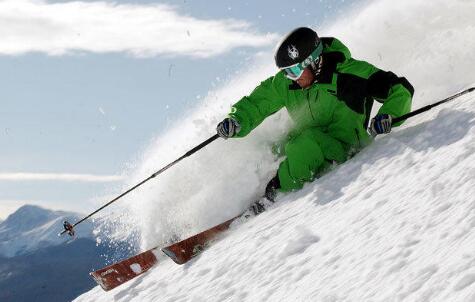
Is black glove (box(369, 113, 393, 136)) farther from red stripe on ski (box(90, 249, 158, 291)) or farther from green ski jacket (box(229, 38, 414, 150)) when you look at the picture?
red stripe on ski (box(90, 249, 158, 291))

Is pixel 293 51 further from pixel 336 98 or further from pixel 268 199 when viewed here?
pixel 268 199

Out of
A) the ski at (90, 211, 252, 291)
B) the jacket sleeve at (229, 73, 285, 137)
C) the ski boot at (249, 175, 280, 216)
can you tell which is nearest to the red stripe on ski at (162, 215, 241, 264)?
the ski at (90, 211, 252, 291)

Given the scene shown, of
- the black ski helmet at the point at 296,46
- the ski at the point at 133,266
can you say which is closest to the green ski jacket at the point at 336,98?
the black ski helmet at the point at 296,46

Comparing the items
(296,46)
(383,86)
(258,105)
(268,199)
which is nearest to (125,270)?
(268,199)

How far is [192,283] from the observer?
5.06 meters

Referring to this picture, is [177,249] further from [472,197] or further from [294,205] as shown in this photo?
[472,197]

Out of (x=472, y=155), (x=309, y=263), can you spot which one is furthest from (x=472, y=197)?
(x=309, y=263)

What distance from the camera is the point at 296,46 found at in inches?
226

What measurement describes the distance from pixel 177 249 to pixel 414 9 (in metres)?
6.24

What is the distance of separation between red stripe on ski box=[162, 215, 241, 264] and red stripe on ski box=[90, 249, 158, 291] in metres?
0.81

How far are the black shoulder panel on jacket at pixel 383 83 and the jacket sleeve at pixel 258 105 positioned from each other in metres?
0.98

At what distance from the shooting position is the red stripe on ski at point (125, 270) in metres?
6.52

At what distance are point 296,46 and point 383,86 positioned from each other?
0.89 meters

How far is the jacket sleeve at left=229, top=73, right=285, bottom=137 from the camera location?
6.54 m
